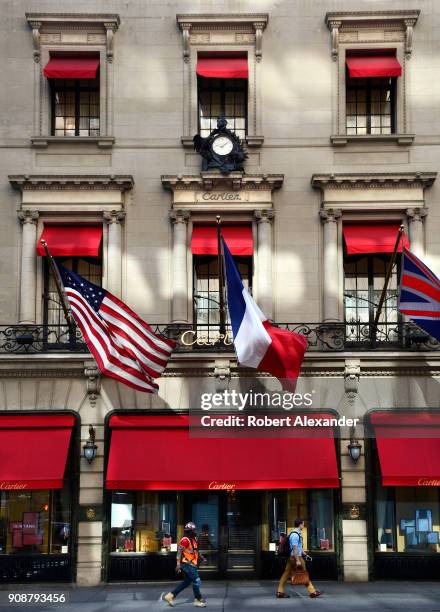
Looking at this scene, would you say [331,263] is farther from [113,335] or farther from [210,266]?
[113,335]

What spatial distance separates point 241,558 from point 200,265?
7737 mm

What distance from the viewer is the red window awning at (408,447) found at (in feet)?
81.0

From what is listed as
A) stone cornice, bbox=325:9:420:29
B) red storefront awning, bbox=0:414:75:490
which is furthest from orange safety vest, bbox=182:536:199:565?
stone cornice, bbox=325:9:420:29

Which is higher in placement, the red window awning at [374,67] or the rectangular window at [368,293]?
the red window awning at [374,67]

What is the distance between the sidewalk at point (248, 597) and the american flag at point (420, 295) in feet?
20.0

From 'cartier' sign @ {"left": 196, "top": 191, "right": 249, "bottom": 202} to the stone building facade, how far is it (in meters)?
0.05

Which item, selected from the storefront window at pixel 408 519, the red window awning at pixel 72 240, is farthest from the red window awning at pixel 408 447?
the red window awning at pixel 72 240

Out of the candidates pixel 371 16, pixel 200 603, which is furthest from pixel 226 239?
pixel 200 603

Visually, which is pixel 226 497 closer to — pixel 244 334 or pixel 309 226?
pixel 244 334

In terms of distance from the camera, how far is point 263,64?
1074 inches

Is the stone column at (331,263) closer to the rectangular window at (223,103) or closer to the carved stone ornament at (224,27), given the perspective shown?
the rectangular window at (223,103)

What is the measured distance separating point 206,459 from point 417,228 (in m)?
8.13

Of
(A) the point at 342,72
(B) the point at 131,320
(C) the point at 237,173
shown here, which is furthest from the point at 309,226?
(B) the point at 131,320

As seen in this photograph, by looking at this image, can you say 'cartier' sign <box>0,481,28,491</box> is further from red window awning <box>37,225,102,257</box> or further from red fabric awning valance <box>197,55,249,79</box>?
red fabric awning valance <box>197,55,249,79</box>
